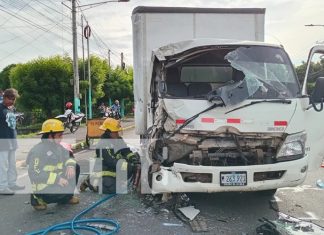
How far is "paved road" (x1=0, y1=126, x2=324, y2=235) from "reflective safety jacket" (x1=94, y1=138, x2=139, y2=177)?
1.41 feet

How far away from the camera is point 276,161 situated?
4.92 meters

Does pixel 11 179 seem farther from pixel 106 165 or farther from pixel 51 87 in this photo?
pixel 51 87

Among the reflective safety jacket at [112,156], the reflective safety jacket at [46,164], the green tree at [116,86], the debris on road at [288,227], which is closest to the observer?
the debris on road at [288,227]

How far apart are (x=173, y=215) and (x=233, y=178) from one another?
986mm

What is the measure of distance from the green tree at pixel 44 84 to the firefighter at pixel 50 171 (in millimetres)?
18554

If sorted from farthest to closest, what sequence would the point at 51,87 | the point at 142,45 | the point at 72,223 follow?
the point at 51,87 < the point at 142,45 < the point at 72,223

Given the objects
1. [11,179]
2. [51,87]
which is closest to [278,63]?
[11,179]

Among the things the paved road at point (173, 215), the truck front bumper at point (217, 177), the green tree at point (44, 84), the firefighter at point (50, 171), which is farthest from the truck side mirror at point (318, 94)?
the green tree at point (44, 84)

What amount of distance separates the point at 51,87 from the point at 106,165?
18896mm

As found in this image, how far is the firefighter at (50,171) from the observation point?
5469 mm

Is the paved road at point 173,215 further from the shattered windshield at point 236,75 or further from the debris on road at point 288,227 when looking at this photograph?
the shattered windshield at point 236,75

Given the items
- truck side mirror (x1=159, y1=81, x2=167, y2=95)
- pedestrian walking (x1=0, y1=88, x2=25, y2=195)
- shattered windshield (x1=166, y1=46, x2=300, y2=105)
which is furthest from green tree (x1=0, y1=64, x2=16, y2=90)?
truck side mirror (x1=159, y1=81, x2=167, y2=95)

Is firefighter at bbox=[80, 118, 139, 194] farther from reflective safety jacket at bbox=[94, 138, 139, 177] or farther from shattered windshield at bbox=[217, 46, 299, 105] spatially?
shattered windshield at bbox=[217, 46, 299, 105]

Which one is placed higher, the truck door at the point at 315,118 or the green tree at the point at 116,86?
the green tree at the point at 116,86
